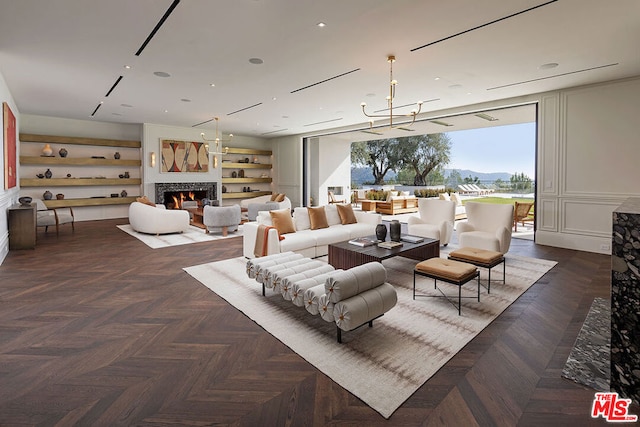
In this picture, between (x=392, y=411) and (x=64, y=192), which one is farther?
Answer: (x=64, y=192)

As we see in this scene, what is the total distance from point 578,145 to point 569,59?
6.66ft

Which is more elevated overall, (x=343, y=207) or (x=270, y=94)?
(x=270, y=94)

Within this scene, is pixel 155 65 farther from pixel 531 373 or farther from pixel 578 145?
pixel 578 145

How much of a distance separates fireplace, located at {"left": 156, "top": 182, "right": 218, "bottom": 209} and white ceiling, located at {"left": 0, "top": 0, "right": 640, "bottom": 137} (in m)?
3.59

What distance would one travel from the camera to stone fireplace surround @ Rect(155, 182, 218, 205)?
10.3m

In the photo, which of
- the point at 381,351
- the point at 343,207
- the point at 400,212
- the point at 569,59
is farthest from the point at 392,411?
the point at 400,212

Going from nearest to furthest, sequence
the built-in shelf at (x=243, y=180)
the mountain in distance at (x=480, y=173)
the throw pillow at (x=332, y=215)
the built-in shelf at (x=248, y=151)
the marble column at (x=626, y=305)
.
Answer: the marble column at (x=626, y=305) < the throw pillow at (x=332, y=215) < the built-in shelf at (x=248, y=151) < the built-in shelf at (x=243, y=180) < the mountain in distance at (x=480, y=173)

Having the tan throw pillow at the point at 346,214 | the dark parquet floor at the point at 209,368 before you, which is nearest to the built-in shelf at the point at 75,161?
the dark parquet floor at the point at 209,368

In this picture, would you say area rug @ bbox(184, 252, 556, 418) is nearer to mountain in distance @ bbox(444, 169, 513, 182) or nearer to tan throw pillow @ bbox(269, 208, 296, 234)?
tan throw pillow @ bbox(269, 208, 296, 234)

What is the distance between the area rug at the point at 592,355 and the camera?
86.4 inches

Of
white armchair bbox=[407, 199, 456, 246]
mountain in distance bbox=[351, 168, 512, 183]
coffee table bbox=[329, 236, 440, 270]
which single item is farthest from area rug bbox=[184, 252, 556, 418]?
mountain in distance bbox=[351, 168, 512, 183]

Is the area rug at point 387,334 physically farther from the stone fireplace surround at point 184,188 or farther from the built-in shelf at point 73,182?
the built-in shelf at point 73,182

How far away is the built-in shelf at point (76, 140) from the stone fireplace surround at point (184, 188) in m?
1.41

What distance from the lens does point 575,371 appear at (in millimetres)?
2281
